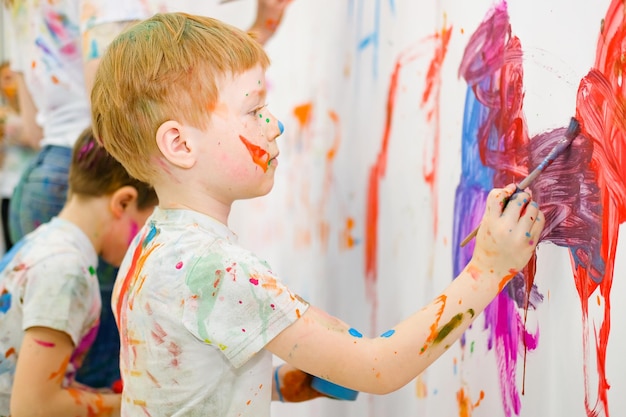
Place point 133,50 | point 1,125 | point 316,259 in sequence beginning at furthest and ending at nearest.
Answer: point 1,125 < point 316,259 < point 133,50

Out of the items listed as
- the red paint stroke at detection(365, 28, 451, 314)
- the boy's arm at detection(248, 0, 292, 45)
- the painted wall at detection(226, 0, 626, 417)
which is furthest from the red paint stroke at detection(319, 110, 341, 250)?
the boy's arm at detection(248, 0, 292, 45)

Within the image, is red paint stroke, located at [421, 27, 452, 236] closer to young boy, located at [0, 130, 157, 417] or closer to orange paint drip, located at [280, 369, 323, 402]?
orange paint drip, located at [280, 369, 323, 402]

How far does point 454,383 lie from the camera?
116cm

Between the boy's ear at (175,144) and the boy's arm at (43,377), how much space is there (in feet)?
1.74

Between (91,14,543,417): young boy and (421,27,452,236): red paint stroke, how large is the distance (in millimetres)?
255

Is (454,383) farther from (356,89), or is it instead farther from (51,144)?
(51,144)

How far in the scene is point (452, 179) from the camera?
3.79 feet

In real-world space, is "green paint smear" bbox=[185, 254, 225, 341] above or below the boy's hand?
below

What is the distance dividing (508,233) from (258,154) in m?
0.31

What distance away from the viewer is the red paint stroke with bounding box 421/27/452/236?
119 cm

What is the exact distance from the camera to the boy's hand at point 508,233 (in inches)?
36.6

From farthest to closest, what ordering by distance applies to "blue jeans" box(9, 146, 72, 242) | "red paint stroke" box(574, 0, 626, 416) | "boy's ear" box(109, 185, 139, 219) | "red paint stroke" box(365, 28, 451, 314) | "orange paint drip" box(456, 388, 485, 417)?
"blue jeans" box(9, 146, 72, 242)
"boy's ear" box(109, 185, 139, 219)
"red paint stroke" box(365, 28, 451, 314)
"orange paint drip" box(456, 388, 485, 417)
"red paint stroke" box(574, 0, 626, 416)

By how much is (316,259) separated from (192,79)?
607 mm

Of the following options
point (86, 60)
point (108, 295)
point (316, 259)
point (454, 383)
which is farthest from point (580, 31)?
point (108, 295)
